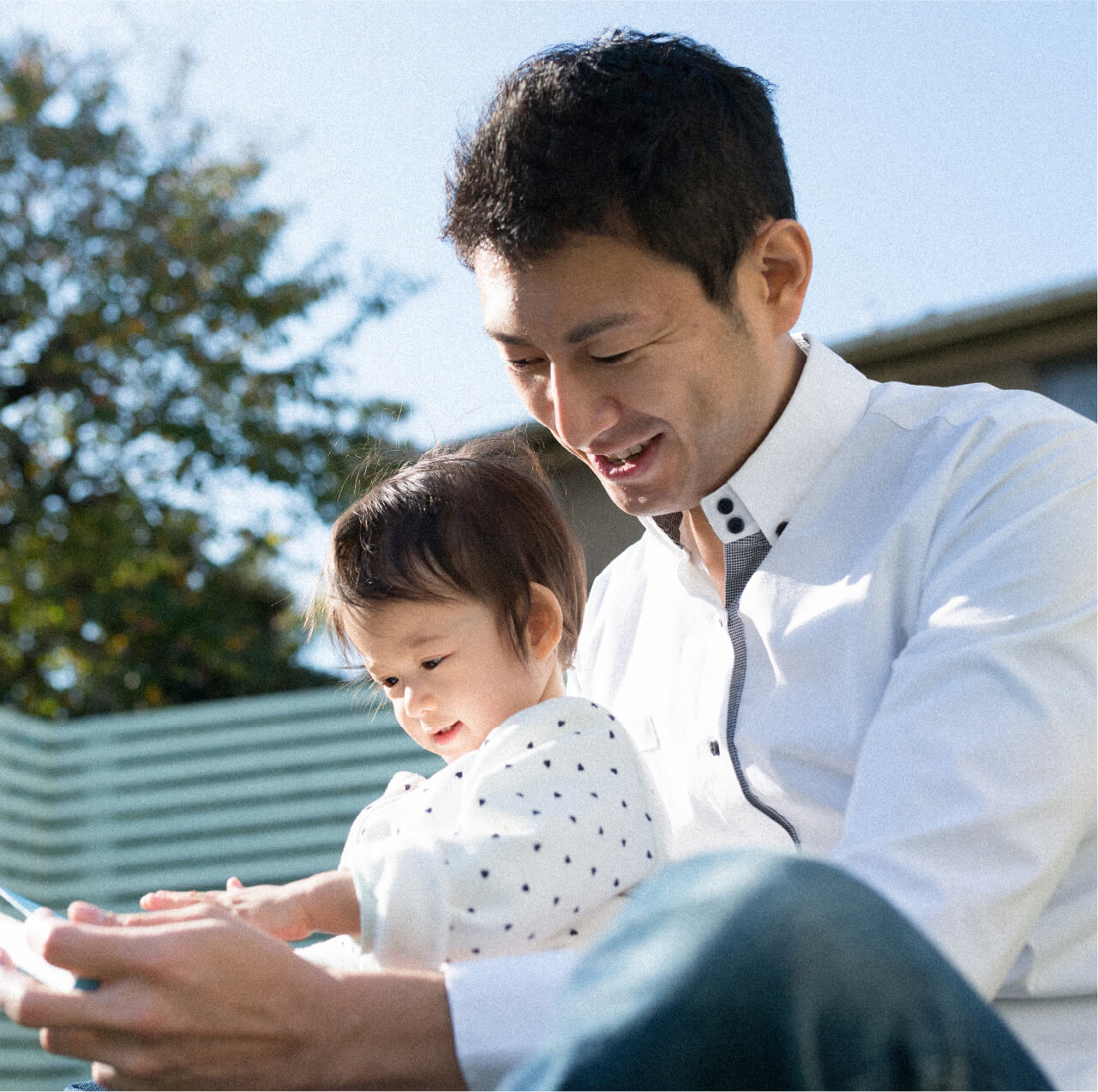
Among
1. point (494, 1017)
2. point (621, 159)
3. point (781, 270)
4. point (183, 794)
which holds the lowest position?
point (183, 794)

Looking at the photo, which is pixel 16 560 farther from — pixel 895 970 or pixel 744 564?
pixel 895 970

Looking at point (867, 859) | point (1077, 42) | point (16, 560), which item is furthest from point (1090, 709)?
point (16, 560)

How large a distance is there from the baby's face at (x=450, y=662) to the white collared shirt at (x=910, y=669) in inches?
11.1

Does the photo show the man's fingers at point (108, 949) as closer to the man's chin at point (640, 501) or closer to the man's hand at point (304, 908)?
the man's hand at point (304, 908)

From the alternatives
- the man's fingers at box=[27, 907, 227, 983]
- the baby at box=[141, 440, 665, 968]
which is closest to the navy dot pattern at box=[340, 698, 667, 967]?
the baby at box=[141, 440, 665, 968]

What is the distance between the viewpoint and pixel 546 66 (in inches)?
68.3

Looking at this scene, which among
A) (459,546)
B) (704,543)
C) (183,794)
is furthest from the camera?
(183,794)

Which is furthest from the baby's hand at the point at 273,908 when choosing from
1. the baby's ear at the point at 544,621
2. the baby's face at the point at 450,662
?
the baby's ear at the point at 544,621

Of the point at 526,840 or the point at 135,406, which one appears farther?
the point at 135,406

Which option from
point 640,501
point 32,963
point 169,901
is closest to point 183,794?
point 640,501

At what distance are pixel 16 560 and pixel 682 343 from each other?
7.21m

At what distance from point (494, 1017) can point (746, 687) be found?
26.6 inches

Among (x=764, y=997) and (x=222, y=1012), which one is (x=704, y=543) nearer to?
(x=222, y=1012)

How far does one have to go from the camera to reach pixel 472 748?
172cm
